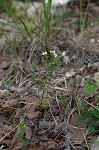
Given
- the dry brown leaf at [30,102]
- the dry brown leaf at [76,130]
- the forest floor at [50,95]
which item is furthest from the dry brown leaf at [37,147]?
the dry brown leaf at [30,102]

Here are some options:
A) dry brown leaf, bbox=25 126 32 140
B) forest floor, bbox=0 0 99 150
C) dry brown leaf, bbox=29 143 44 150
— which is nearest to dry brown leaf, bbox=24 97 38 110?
forest floor, bbox=0 0 99 150

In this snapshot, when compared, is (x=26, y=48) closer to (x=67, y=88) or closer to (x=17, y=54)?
(x=17, y=54)

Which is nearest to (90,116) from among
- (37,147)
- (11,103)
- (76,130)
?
(76,130)

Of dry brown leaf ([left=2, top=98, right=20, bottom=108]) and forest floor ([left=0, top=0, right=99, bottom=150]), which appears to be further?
dry brown leaf ([left=2, top=98, right=20, bottom=108])

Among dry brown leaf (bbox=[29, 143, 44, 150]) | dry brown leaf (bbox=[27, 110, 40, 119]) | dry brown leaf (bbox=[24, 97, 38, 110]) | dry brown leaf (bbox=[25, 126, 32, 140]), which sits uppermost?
dry brown leaf (bbox=[24, 97, 38, 110])

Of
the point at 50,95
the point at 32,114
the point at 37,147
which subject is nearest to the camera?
the point at 37,147

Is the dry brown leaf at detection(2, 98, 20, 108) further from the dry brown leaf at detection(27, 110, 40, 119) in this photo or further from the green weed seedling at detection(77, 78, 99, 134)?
the green weed seedling at detection(77, 78, 99, 134)

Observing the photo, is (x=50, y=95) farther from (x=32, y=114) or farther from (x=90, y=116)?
(x=90, y=116)

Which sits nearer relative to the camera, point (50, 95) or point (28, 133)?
point (28, 133)
